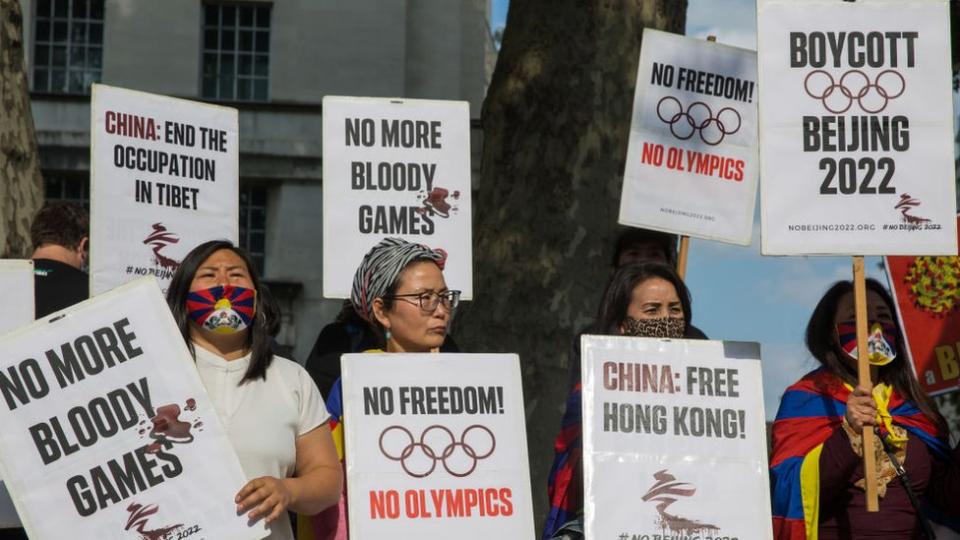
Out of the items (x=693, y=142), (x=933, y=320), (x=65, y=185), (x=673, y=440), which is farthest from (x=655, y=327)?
(x=65, y=185)

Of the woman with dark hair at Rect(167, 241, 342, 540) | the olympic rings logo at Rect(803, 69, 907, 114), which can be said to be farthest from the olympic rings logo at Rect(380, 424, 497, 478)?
the olympic rings logo at Rect(803, 69, 907, 114)

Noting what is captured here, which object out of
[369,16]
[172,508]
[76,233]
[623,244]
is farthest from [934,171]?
[369,16]

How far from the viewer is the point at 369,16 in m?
23.2

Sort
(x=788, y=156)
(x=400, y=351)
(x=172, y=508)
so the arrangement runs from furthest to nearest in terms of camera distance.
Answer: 1. (x=788, y=156)
2. (x=400, y=351)
3. (x=172, y=508)

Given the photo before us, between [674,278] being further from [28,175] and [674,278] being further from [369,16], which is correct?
[369,16]

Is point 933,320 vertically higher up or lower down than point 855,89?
lower down

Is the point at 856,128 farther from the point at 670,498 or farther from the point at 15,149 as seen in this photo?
the point at 15,149

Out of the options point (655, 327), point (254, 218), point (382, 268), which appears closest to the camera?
point (382, 268)

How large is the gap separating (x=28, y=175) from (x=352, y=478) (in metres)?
4.05

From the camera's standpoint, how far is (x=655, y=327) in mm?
5633

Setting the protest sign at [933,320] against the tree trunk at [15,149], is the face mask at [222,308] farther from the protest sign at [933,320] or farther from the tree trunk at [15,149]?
the protest sign at [933,320]

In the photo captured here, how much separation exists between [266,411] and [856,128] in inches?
95.7

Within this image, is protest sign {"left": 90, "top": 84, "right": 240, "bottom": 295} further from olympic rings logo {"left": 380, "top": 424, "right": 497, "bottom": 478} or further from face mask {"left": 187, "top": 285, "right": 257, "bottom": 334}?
olympic rings logo {"left": 380, "top": 424, "right": 497, "bottom": 478}

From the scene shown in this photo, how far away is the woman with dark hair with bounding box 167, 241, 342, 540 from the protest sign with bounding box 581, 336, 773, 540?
0.88 metres
